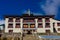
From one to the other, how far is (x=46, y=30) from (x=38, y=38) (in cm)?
2512

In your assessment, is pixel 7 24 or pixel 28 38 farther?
pixel 7 24

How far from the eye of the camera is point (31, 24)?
250 feet

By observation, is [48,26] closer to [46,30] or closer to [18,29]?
[46,30]

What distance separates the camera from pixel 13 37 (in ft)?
174

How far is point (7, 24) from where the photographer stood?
249ft

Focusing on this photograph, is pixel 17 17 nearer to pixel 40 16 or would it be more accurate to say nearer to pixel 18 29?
pixel 18 29

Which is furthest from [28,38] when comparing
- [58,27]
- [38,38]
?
[58,27]

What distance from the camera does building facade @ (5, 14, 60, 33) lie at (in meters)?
75.1

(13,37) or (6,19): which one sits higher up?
(6,19)

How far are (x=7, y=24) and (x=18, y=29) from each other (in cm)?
553

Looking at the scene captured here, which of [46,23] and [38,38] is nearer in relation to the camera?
[38,38]

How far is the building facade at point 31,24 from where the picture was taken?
75125mm

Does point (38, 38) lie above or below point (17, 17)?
below

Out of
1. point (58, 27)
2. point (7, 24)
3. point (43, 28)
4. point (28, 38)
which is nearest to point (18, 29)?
point (7, 24)
